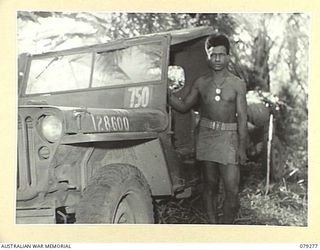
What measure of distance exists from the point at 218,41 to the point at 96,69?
186 mm

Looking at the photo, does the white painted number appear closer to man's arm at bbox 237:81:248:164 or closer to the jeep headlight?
the jeep headlight

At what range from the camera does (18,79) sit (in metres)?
0.77

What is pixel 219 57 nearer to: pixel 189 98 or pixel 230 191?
pixel 189 98

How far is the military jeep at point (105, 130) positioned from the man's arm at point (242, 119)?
0.22 ft

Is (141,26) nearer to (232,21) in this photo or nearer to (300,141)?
(232,21)

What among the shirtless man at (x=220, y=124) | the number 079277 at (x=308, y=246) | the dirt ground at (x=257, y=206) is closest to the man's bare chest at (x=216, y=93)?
the shirtless man at (x=220, y=124)

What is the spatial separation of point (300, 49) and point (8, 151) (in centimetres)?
45

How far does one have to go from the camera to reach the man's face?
0.79m

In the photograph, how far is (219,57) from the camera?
79 cm

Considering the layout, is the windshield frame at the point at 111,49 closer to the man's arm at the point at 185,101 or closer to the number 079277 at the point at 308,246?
the man's arm at the point at 185,101

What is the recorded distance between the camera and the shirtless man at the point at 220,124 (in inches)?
30.8

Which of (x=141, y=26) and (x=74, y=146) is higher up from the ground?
(x=141, y=26)

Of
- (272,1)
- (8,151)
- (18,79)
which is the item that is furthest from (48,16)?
(272,1)

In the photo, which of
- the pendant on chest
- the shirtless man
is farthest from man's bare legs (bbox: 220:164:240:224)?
the pendant on chest
